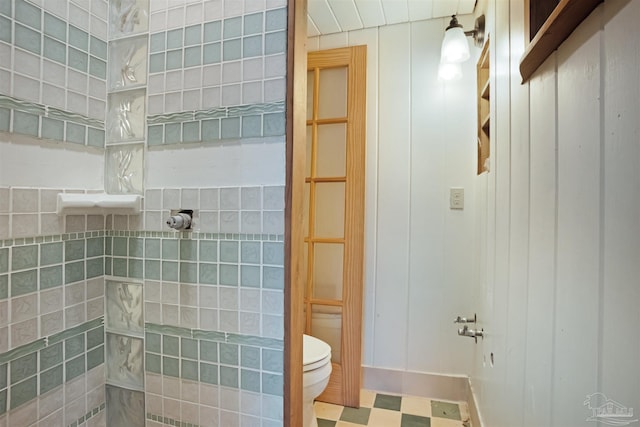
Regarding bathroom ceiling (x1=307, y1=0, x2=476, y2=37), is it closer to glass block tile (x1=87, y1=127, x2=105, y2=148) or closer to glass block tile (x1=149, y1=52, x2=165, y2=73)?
glass block tile (x1=149, y1=52, x2=165, y2=73)

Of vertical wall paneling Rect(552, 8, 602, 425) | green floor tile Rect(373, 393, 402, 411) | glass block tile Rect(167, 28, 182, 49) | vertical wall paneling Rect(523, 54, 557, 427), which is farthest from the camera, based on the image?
green floor tile Rect(373, 393, 402, 411)

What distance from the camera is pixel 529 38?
825 millimetres

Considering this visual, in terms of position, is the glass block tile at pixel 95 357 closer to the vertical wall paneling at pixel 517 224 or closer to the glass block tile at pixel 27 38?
the glass block tile at pixel 27 38

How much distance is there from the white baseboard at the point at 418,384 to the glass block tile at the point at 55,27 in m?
2.13

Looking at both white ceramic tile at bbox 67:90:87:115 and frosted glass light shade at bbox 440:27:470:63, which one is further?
frosted glass light shade at bbox 440:27:470:63

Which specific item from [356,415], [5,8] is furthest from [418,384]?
[5,8]

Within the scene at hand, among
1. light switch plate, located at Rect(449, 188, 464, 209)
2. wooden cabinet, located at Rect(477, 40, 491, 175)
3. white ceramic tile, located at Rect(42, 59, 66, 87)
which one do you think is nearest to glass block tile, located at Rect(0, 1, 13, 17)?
white ceramic tile, located at Rect(42, 59, 66, 87)

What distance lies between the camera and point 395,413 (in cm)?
187

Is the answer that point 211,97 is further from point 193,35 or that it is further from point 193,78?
point 193,35

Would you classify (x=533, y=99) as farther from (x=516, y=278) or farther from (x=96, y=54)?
(x=96, y=54)

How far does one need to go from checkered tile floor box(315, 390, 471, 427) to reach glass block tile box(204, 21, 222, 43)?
186 cm

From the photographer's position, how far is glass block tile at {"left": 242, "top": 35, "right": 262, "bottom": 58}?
0.95m

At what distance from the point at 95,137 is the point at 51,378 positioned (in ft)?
2.37

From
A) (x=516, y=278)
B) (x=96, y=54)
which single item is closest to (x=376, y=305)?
(x=516, y=278)
